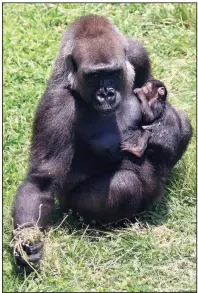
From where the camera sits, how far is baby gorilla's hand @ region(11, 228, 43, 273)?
16.3 ft

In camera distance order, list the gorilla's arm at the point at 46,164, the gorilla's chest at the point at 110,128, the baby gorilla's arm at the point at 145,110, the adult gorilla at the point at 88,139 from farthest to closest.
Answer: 1. the baby gorilla's arm at the point at 145,110
2. the gorilla's chest at the point at 110,128
3. the gorilla's arm at the point at 46,164
4. the adult gorilla at the point at 88,139

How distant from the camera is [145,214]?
5625mm

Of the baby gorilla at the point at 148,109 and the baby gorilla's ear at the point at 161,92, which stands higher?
the baby gorilla's ear at the point at 161,92

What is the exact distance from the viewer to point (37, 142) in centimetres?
527

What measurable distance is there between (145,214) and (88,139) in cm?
78

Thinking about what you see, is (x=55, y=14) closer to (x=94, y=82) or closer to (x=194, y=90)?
(x=194, y=90)

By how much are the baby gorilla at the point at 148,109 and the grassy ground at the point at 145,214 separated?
1.87ft

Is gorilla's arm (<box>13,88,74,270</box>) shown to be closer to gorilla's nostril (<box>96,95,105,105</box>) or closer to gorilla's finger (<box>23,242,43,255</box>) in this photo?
gorilla's finger (<box>23,242,43,255</box>)

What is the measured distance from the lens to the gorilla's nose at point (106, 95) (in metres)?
5.01

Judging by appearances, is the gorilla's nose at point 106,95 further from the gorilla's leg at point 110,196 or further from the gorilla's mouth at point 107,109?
the gorilla's leg at point 110,196

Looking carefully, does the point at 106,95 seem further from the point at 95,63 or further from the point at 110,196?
the point at 110,196

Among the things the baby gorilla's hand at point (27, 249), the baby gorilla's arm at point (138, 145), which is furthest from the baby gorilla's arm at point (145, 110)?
the baby gorilla's hand at point (27, 249)

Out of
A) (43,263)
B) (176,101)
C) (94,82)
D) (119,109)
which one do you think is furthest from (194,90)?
(43,263)

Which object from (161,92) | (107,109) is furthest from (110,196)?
(161,92)
